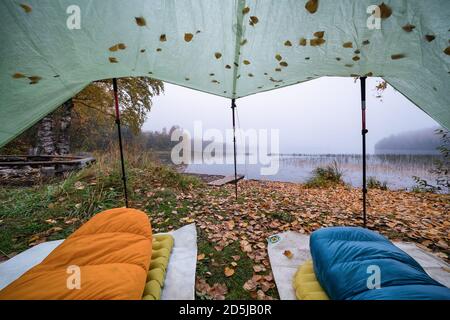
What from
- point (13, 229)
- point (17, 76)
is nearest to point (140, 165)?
point (13, 229)

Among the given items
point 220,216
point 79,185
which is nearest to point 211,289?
point 220,216

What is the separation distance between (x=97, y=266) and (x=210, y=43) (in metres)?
2.49

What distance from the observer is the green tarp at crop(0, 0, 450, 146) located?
61.6 inches

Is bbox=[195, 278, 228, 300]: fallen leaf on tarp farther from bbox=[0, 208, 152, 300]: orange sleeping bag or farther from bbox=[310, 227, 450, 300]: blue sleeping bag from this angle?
bbox=[310, 227, 450, 300]: blue sleeping bag

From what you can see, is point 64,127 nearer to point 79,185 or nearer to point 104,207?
point 79,185

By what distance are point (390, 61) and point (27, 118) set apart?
14.4ft

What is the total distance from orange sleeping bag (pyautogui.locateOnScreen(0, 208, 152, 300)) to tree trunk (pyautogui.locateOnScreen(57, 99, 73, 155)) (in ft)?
22.9

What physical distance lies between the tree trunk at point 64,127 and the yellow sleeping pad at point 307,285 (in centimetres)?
871

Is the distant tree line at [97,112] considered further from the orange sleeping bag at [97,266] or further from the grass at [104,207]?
the orange sleeping bag at [97,266]

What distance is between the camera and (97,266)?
4.20ft

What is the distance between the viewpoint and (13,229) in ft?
9.28

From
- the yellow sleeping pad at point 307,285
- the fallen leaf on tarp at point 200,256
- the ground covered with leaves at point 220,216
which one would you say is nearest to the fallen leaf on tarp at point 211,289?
the ground covered with leaves at point 220,216
